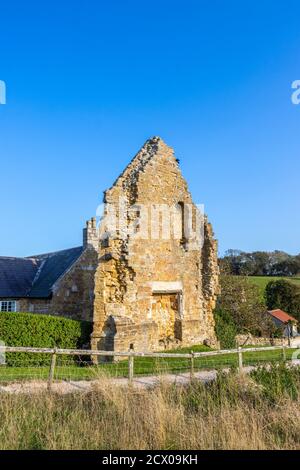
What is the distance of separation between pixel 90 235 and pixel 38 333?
6.86 m

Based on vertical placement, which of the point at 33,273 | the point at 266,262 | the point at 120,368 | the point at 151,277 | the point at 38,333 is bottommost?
the point at 120,368

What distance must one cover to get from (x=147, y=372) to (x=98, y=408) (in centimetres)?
483

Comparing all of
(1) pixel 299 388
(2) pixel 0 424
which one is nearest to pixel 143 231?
(1) pixel 299 388

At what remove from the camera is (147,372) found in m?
12.0

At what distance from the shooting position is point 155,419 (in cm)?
618

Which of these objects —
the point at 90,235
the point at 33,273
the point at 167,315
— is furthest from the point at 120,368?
the point at 33,273

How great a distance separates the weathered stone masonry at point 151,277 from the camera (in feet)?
50.7

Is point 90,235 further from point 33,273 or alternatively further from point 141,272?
point 141,272

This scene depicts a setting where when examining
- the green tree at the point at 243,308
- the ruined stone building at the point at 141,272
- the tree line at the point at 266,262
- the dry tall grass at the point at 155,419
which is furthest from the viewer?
the tree line at the point at 266,262

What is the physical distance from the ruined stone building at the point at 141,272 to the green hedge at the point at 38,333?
3.15 ft

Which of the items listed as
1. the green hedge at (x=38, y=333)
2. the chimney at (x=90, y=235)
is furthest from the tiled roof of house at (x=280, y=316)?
the green hedge at (x=38, y=333)

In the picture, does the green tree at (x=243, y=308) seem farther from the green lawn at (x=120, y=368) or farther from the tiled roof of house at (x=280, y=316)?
the green lawn at (x=120, y=368)

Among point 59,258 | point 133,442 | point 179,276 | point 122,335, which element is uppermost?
point 59,258

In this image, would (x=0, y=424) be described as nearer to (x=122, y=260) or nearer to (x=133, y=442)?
(x=133, y=442)
